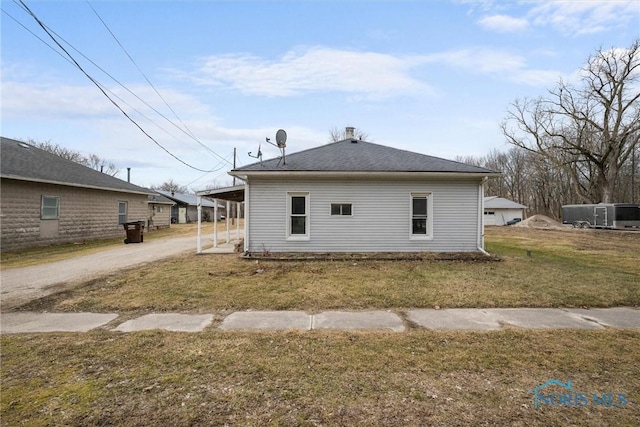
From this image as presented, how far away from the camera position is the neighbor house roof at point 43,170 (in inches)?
489

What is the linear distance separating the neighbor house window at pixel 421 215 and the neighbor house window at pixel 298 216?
349 centimetres

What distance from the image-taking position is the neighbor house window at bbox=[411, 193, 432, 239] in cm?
1028

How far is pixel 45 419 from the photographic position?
7.82 feet

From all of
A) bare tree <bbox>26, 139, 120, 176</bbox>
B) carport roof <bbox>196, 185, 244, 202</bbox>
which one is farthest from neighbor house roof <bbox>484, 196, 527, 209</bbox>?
bare tree <bbox>26, 139, 120, 176</bbox>

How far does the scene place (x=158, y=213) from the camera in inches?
1047

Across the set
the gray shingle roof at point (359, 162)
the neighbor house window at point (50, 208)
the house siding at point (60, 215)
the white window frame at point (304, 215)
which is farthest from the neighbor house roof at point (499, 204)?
the neighbor house window at point (50, 208)

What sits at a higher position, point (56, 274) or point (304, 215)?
point (304, 215)

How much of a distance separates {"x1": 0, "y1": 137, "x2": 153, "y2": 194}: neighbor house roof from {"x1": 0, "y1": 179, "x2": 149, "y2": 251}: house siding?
0.40 metres

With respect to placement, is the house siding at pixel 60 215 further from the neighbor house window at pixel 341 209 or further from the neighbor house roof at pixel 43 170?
the neighbor house window at pixel 341 209

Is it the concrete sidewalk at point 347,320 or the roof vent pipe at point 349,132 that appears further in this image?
the roof vent pipe at point 349,132

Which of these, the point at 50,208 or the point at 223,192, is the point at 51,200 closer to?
the point at 50,208

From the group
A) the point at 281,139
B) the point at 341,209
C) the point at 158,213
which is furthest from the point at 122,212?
the point at 341,209

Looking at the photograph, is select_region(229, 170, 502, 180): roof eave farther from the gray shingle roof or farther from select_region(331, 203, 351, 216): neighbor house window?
select_region(331, 203, 351, 216): neighbor house window

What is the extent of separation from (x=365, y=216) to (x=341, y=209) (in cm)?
81
